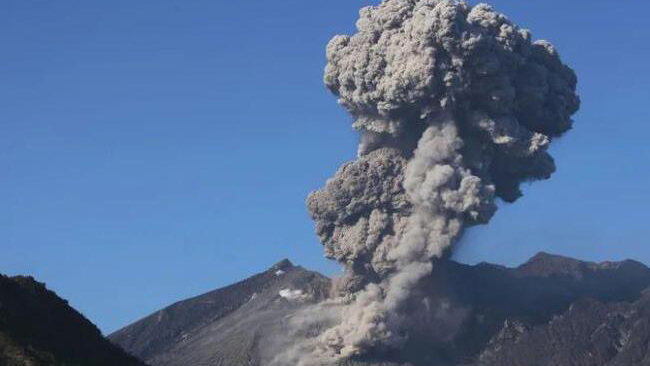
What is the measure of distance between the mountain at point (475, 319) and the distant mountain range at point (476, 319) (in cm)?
10

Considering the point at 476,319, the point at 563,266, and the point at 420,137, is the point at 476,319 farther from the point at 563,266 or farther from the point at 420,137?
the point at 563,266

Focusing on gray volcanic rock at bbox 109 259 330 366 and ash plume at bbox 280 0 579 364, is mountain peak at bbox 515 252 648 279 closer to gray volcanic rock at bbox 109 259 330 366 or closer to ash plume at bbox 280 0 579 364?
gray volcanic rock at bbox 109 259 330 366

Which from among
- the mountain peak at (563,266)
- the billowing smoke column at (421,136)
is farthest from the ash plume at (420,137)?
the mountain peak at (563,266)

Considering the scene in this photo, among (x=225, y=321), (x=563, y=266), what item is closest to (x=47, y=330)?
(x=225, y=321)

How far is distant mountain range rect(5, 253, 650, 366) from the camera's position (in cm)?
9862

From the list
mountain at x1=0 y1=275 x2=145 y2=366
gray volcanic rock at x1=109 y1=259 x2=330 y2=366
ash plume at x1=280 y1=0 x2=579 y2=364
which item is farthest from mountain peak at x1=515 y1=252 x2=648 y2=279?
mountain at x1=0 y1=275 x2=145 y2=366

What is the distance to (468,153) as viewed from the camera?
90875 millimetres

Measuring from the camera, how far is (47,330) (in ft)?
161

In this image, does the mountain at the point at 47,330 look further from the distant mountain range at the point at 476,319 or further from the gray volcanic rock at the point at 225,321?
the gray volcanic rock at the point at 225,321

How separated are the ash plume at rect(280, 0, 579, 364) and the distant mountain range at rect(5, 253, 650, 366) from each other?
12.3 ft

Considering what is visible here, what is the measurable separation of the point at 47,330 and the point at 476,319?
59.6 metres

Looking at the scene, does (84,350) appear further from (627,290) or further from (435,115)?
(627,290)

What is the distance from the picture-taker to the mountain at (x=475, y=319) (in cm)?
9800

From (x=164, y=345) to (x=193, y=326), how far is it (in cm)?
581
